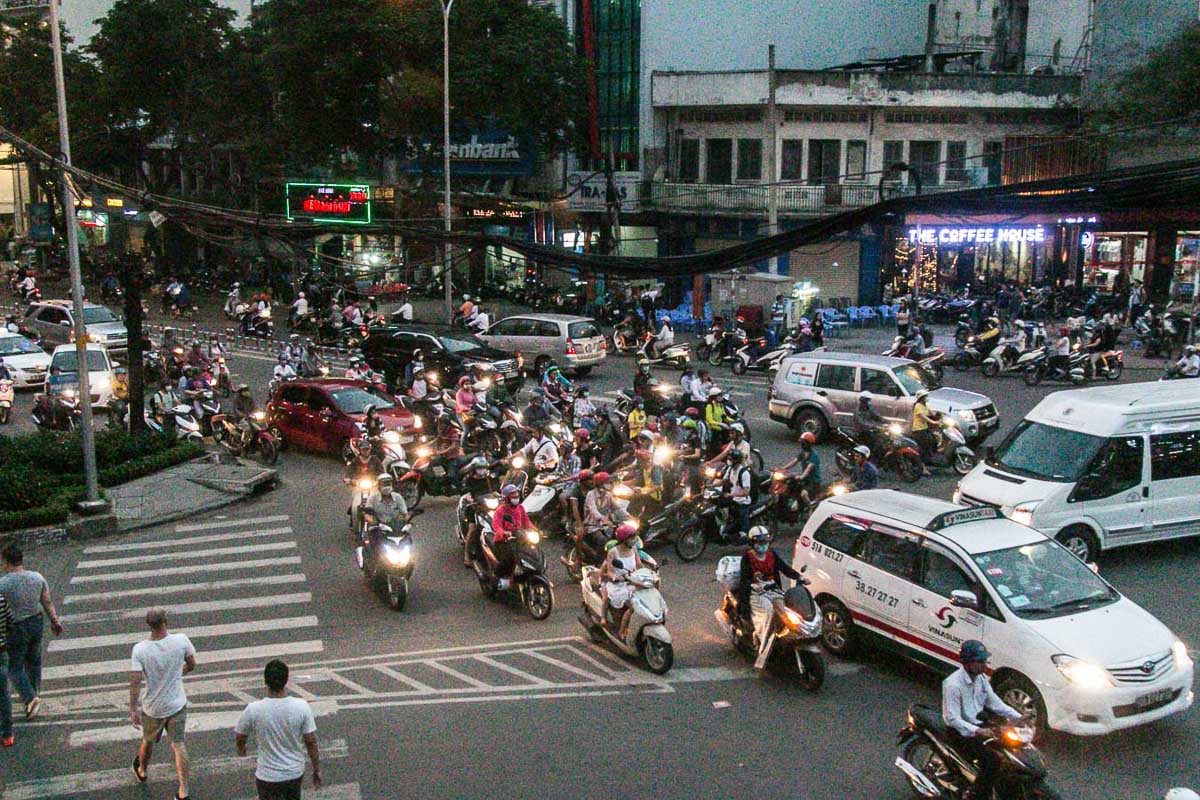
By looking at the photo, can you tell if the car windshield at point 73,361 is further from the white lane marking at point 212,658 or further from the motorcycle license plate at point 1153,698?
the motorcycle license plate at point 1153,698

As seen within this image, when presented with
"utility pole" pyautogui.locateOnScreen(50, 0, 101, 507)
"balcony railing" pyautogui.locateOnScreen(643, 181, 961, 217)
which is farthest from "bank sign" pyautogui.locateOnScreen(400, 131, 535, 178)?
"utility pole" pyautogui.locateOnScreen(50, 0, 101, 507)

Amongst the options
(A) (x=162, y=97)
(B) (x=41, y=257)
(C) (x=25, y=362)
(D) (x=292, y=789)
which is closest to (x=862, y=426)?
(D) (x=292, y=789)

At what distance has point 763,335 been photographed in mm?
31516

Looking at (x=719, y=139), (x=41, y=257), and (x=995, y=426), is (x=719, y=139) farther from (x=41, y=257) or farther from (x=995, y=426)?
(x=41, y=257)

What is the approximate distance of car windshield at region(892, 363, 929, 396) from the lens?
20.9m

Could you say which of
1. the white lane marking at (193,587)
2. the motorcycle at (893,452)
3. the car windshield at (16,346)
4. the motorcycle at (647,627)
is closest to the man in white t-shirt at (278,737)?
the motorcycle at (647,627)

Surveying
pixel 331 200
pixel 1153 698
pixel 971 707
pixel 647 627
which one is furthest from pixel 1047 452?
pixel 331 200

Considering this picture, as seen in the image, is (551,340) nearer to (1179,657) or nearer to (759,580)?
(759,580)

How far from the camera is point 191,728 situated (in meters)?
10.0

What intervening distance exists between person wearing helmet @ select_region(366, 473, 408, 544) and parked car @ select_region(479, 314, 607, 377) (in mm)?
15365

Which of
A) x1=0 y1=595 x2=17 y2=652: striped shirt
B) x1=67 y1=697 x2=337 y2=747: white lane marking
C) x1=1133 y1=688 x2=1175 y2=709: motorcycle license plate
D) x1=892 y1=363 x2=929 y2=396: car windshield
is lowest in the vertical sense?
x1=67 y1=697 x2=337 y2=747: white lane marking

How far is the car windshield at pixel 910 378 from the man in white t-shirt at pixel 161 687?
15557 mm

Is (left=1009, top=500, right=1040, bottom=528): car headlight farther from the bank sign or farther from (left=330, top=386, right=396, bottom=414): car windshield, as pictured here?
the bank sign

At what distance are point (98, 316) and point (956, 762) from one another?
107 feet
